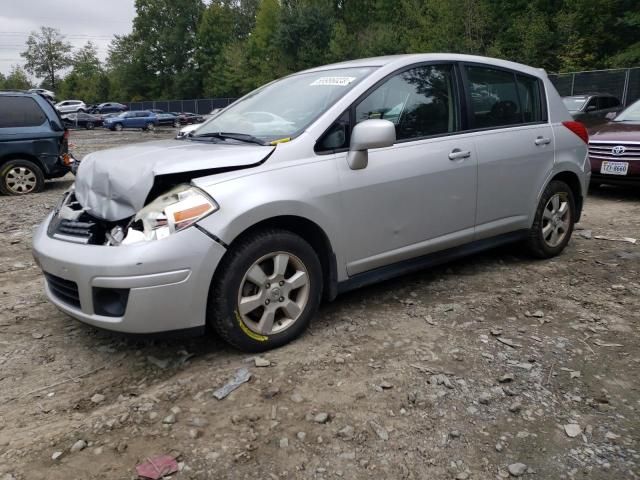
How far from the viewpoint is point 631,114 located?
336 inches

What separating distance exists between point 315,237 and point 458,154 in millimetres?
1300

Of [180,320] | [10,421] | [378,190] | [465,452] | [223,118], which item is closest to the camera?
[465,452]

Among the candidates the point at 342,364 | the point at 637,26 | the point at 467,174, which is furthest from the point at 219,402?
the point at 637,26

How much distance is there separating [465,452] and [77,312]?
2.09 m

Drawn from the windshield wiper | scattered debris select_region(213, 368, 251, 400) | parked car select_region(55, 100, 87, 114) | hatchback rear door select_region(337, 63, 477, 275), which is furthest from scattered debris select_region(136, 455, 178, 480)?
parked car select_region(55, 100, 87, 114)

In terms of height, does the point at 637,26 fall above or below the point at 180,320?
above

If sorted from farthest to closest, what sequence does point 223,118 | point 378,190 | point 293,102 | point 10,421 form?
point 223,118
point 293,102
point 378,190
point 10,421

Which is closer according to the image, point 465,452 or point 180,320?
point 465,452

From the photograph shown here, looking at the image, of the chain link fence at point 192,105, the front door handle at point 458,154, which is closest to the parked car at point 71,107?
the chain link fence at point 192,105

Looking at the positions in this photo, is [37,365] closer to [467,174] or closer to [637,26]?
[467,174]

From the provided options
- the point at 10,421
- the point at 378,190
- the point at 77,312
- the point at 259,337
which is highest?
the point at 378,190

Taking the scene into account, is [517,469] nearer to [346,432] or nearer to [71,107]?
[346,432]

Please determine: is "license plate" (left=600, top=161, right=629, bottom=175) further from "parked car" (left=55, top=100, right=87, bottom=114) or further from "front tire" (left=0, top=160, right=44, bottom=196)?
"parked car" (left=55, top=100, right=87, bottom=114)

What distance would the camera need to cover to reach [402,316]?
363 cm
